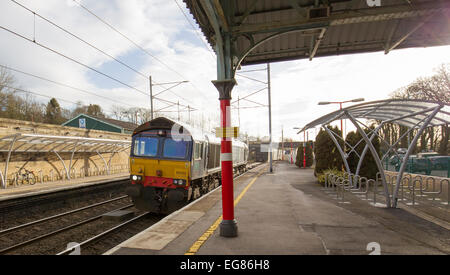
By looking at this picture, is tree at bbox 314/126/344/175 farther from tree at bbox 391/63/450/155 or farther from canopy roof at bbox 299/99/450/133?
tree at bbox 391/63/450/155

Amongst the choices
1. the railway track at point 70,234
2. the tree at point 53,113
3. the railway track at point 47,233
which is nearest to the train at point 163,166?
the railway track at point 70,234

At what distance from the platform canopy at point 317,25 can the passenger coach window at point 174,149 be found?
11.5 feet

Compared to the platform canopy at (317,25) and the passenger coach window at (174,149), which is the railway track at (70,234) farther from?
the platform canopy at (317,25)

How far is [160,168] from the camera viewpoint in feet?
29.6

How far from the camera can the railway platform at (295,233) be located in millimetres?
4711

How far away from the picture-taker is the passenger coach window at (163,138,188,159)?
8.97 meters

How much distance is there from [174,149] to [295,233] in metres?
5.07

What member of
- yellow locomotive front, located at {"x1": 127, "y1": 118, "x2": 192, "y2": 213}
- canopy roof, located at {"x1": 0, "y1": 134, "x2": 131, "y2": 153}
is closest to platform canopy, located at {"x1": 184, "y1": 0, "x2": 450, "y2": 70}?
yellow locomotive front, located at {"x1": 127, "y1": 118, "x2": 192, "y2": 213}

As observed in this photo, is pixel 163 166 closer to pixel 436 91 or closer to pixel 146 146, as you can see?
pixel 146 146

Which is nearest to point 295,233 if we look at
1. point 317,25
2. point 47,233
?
point 317,25

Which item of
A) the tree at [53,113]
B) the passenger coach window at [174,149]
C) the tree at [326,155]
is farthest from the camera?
the tree at [53,113]

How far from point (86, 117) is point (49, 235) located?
108 feet
